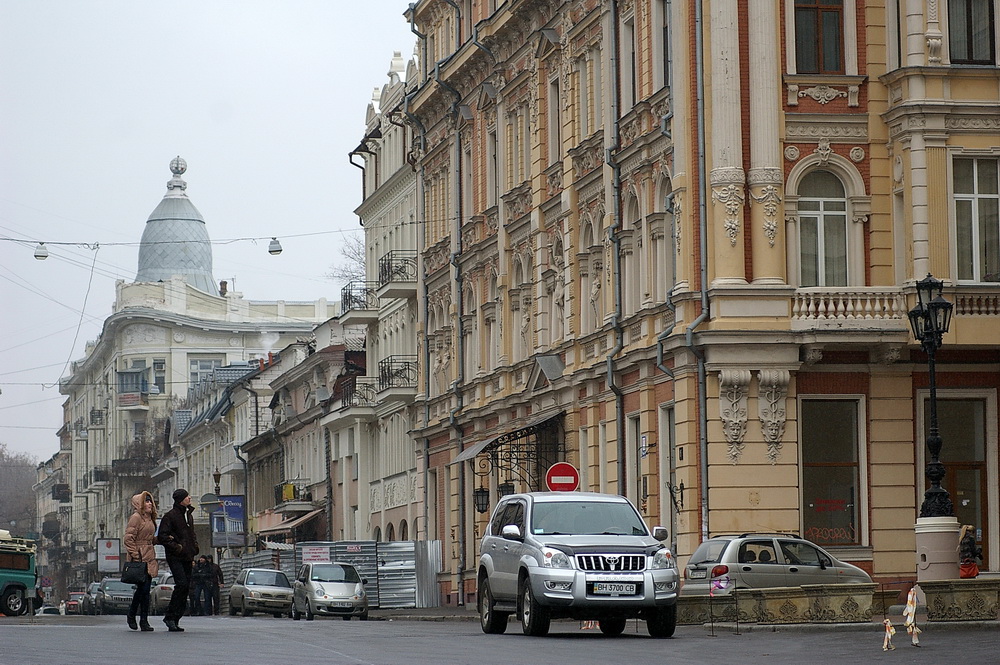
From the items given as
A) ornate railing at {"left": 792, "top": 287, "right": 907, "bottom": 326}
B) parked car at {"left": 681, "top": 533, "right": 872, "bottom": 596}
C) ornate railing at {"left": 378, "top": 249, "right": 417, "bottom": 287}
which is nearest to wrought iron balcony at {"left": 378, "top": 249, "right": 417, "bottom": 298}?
ornate railing at {"left": 378, "top": 249, "right": 417, "bottom": 287}

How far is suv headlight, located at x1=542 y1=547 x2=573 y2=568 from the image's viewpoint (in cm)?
2433

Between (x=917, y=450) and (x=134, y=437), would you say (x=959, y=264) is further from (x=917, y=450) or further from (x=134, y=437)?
(x=134, y=437)

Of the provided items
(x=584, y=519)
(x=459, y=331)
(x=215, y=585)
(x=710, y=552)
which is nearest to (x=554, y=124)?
(x=459, y=331)

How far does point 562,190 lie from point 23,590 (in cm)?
1744

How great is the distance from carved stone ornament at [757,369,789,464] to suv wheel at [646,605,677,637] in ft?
34.6

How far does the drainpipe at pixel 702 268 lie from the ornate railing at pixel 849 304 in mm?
1697

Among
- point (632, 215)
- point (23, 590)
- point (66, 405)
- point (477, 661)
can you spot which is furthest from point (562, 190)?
point (66, 405)

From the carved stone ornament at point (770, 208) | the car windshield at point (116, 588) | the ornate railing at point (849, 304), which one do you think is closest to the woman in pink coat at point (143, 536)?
the ornate railing at point (849, 304)

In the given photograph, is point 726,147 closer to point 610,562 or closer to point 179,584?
point 610,562

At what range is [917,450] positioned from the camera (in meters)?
35.9

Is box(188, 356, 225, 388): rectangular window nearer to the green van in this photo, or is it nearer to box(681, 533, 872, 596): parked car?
the green van

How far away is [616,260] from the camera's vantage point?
132ft

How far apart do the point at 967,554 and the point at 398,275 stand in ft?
103

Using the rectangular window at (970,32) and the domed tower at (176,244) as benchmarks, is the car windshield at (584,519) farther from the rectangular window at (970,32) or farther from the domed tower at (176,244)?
the domed tower at (176,244)
